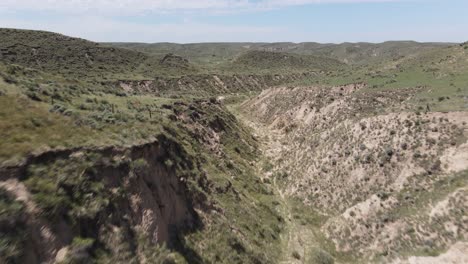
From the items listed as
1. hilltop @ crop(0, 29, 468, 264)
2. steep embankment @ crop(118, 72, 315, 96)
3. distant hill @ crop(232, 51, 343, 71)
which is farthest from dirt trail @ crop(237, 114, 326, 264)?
distant hill @ crop(232, 51, 343, 71)

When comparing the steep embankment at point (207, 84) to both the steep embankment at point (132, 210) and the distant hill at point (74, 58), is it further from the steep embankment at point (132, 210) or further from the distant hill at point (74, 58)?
the steep embankment at point (132, 210)

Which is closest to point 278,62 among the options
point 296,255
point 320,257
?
point 296,255

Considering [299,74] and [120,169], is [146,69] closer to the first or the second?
[299,74]

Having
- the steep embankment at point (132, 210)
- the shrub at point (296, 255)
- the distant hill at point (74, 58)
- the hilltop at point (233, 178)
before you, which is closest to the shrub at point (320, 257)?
the hilltop at point (233, 178)

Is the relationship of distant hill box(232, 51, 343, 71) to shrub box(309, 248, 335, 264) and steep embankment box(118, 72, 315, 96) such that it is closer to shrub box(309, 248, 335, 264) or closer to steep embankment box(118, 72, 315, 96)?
steep embankment box(118, 72, 315, 96)

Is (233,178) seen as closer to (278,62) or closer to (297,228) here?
(297,228)

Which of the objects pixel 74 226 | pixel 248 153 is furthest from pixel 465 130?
pixel 74 226

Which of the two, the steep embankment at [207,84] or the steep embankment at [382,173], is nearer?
the steep embankment at [382,173]

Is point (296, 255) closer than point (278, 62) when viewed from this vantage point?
Yes
